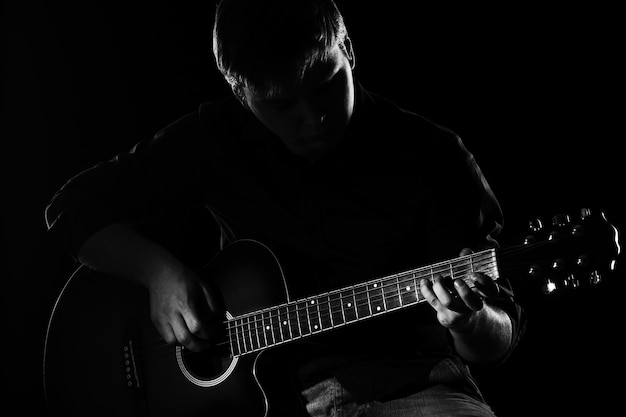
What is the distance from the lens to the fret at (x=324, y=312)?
1.47 meters

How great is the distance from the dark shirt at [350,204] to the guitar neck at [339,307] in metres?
0.08

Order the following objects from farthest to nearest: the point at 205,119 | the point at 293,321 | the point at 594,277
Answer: the point at 205,119 < the point at 293,321 < the point at 594,277

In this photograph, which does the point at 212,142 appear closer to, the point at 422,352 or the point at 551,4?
the point at 422,352

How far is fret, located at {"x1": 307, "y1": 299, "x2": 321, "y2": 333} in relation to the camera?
148 cm

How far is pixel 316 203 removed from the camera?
5.43 ft

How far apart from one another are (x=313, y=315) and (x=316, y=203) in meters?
0.32

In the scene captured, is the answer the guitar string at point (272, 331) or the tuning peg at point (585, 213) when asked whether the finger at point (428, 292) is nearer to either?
the guitar string at point (272, 331)

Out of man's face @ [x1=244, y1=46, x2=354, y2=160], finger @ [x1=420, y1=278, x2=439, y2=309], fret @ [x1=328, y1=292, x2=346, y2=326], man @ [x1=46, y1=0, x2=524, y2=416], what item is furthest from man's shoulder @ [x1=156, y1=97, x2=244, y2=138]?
finger @ [x1=420, y1=278, x2=439, y2=309]

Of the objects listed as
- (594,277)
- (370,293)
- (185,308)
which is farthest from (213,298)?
(594,277)

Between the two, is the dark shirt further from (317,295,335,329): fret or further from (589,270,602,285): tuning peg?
(589,270,602,285): tuning peg

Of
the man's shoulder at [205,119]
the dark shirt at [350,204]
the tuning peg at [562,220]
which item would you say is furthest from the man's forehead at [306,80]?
the tuning peg at [562,220]

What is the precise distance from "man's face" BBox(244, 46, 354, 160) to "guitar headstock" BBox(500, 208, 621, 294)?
1.66ft

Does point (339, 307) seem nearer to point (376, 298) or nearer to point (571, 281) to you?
point (376, 298)

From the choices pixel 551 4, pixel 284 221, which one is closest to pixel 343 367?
pixel 284 221
